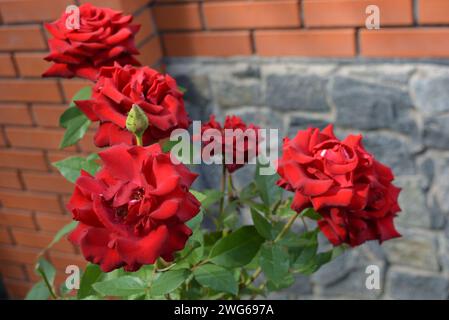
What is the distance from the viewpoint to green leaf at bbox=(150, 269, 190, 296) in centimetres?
105

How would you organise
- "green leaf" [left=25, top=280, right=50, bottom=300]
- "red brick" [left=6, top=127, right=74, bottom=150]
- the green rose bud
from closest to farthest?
the green rose bud, "green leaf" [left=25, top=280, right=50, bottom=300], "red brick" [left=6, top=127, right=74, bottom=150]

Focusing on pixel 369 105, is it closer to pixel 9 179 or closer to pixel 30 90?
pixel 30 90

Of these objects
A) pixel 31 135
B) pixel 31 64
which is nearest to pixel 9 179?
pixel 31 135

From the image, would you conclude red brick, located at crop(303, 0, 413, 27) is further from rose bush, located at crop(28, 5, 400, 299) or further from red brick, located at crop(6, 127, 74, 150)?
red brick, located at crop(6, 127, 74, 150)

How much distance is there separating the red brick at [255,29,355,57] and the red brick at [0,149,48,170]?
2.52 ft

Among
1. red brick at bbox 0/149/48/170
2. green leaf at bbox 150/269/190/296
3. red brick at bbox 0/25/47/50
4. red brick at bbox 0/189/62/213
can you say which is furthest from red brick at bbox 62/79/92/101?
green leaf at bbox 150/269/190/296

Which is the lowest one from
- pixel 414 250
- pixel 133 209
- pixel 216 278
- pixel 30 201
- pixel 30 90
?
pixel 414 250

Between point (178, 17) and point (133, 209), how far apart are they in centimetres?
106

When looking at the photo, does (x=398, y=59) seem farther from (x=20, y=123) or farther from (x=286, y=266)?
(x=20, y=123)

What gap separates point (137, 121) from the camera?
39.0 inches

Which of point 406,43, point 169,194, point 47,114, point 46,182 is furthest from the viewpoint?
point 46,182

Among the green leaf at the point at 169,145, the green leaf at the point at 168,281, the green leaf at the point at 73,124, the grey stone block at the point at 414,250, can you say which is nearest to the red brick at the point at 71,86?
the green leaf at the point at 73,124
